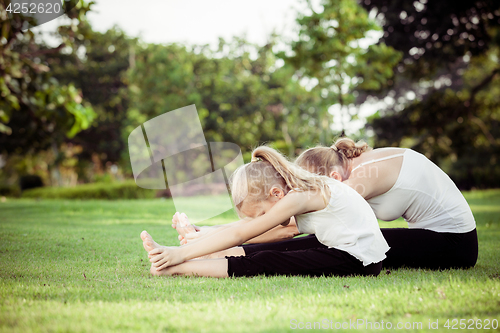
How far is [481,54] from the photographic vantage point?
16531 millimetres

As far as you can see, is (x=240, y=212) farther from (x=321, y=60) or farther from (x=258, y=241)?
(x=321, y=60)

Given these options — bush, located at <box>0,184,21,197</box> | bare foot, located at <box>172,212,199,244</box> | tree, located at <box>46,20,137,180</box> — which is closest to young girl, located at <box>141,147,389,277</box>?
bare foot, located at <box>172,212,199,244</box>

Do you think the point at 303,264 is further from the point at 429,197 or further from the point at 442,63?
the point at 442,63

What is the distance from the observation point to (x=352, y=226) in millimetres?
2918

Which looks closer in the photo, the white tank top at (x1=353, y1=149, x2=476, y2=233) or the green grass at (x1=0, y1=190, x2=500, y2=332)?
the green grass at (x1=0, y1=190, x2=500, y2=332)

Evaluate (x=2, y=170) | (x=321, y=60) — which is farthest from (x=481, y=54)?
(x=2, y=170)

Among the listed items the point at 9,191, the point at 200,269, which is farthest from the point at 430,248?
the point at 9,191

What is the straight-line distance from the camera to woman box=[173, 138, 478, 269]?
323 centimetres

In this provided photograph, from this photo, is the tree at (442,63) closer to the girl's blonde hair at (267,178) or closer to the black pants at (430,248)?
the black pants at (430,248)

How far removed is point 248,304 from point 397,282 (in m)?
1.18

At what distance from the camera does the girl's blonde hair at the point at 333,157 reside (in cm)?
342

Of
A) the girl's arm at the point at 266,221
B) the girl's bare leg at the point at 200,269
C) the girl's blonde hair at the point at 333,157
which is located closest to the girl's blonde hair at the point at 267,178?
the girl's arm at the point at 266,221

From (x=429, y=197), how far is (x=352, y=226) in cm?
82

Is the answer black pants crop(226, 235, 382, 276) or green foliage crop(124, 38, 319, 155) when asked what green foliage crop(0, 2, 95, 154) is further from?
green foliage crop(124, 38, 319, 155)
